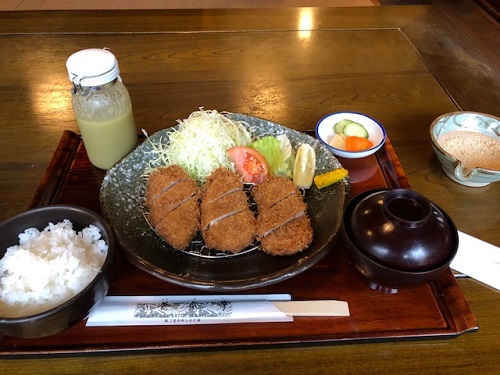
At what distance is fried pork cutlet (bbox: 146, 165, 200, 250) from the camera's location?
1402 mm

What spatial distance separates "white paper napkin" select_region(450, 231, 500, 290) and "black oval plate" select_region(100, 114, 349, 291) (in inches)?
15.9

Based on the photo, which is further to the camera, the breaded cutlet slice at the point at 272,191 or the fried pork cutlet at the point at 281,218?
the breaded cutlet slice at the point at 272,191

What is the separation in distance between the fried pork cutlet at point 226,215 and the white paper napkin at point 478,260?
67 centimetres

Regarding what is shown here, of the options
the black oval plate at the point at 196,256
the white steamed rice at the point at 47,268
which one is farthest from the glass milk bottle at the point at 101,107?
the white steamed rice at the point at 47,268

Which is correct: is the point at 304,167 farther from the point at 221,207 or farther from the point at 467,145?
the point at 467,145

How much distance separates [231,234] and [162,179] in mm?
357

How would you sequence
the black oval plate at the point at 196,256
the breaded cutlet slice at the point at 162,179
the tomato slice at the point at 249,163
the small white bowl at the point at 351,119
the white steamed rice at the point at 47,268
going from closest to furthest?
the white steamed rice at the point at 47,268 < the black oval plate at the point at 196,256 < the breaded cutlet slice at the point at 162,179 < the tomato slice at the point at 249,163 < the small white bowl at the point at 351,119

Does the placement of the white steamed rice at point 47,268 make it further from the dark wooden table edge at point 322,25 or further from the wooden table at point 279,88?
the dark wooden table edge at point 322,25

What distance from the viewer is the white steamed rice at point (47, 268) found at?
1079 millimetres

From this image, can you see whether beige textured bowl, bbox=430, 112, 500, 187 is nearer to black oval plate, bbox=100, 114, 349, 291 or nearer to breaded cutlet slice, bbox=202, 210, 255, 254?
black oval plate, bbox=100, 114, 349, 291

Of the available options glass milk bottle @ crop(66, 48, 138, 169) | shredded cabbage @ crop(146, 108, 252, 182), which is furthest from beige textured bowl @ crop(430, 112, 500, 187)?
glass milk bottle @ crop(66, 48, 138, 169)

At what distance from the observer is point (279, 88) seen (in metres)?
2.15

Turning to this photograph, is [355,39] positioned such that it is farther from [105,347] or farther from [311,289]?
[105,347]

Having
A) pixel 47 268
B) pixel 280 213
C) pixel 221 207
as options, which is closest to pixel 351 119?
pixel 280 213
